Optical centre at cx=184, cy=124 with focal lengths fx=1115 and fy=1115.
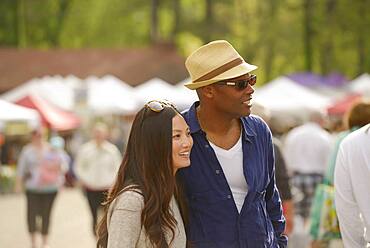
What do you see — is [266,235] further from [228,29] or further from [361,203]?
[228,29]

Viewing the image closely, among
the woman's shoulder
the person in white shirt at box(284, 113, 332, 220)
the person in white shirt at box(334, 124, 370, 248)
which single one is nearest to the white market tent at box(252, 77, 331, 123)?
the person in white shirt at box(284, 113, 332, 220)

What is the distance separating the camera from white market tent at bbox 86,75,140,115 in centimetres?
3142

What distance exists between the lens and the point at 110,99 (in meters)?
32.3

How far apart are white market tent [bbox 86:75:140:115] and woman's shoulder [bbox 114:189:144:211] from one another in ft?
86.3

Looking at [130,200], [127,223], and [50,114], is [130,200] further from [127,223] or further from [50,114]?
[50,114]

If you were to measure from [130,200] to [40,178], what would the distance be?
30.2 feet

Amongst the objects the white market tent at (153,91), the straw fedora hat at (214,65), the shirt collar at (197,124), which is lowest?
the white market tent at (153,91)

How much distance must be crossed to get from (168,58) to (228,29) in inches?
151

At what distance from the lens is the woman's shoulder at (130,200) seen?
14.8 feet

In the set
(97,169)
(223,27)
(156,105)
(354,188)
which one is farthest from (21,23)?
(156,105)

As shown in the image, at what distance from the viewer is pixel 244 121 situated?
5.09 meters

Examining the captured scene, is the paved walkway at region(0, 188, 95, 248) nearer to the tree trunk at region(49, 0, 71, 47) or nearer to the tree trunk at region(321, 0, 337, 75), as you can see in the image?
the tree trunk at region(321, 0, 337, 75)

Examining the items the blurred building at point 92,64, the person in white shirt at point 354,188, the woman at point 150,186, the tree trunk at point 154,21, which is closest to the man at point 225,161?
the woman at point 150,186

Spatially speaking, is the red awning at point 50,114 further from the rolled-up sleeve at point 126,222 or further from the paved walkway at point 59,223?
the rolled-up sleeve at point 126,222
